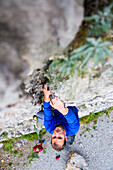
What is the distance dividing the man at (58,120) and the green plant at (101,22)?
0.94 meters

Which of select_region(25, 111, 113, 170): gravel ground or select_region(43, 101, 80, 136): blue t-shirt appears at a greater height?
select_region(43, 101, 80, 136): blue t-shirt

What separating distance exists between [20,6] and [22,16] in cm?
6

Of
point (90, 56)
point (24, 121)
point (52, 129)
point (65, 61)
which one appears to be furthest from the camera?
point (24, 121)

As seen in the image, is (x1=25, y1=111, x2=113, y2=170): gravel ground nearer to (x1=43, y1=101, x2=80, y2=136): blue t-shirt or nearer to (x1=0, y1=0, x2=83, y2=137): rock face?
(x1=43, y1=101, x2=80, y2=136): blue t-shirt

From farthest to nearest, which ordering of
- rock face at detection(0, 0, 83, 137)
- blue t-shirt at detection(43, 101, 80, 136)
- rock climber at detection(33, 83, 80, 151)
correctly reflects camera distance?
blue t-shirt at detection(43, 101, 80, 136), rock climber at detection(33, 83, 80, 151), rock face at detection(0, 0, 83, 137)

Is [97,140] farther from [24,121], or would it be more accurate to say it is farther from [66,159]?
[24,121]

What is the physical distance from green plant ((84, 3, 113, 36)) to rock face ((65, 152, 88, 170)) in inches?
113

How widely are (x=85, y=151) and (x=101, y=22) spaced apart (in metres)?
3.02

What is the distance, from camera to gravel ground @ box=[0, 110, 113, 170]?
3.06 m

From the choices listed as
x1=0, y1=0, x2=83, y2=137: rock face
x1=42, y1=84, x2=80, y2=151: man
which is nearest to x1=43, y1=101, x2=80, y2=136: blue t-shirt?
x1=42, y1=84, x2=80, y2=151: man

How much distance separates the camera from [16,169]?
3.10 metres

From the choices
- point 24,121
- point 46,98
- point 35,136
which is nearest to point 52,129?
point 46,98

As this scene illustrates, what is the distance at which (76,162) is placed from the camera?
2.97 meters

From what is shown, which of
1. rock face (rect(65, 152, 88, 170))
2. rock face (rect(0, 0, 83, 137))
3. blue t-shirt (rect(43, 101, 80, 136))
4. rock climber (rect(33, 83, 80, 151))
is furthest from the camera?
rock face (rect(65, 152, 88, 170))
